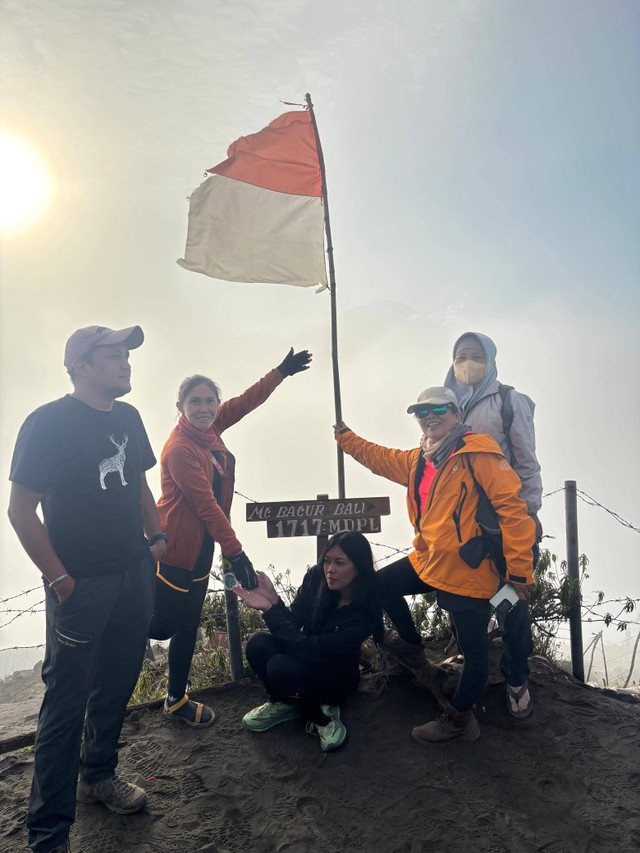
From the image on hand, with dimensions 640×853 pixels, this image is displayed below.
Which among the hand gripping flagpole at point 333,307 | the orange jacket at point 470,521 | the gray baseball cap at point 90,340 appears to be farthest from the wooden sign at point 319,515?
the gray baseball cap at point 90,340

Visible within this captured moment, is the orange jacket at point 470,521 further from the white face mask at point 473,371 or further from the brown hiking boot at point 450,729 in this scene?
the brown hiking boot at point 450,729

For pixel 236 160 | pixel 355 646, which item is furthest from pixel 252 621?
pixel 236 160

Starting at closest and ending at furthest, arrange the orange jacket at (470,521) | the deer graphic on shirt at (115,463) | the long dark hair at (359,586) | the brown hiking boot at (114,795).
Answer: the deer graphic on shirt at (115,463) < the brown hiking boot at (114,795) < the orange jacket at (470,521) < the long dark hair at (359,586)

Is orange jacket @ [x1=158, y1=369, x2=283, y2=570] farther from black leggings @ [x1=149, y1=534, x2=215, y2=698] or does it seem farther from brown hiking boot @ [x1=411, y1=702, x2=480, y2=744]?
brown hiking boot @ [x1=411, y1=702, x2=480, y2=744]

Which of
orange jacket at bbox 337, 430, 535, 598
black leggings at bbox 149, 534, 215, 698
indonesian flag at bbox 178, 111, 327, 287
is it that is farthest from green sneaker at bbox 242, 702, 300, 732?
indonesian flag at bbox 178, 111, 327, 287

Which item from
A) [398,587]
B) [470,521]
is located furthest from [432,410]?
[398,587]

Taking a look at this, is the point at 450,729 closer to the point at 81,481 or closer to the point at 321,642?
the point at 321,642

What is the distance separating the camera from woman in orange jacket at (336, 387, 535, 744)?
3.58 meters

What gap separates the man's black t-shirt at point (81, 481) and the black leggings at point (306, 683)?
4.67 feet

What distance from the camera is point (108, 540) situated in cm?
301

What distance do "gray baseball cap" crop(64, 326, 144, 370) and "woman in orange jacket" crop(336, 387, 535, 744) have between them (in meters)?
2.02

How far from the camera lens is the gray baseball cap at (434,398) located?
12.9ft

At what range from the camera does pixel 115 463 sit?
3.13 m

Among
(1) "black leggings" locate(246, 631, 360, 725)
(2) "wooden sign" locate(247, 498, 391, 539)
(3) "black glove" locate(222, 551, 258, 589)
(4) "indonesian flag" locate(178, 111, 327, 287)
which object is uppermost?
(4) "indonesian flag" locate(178, 111, 327, 287)
